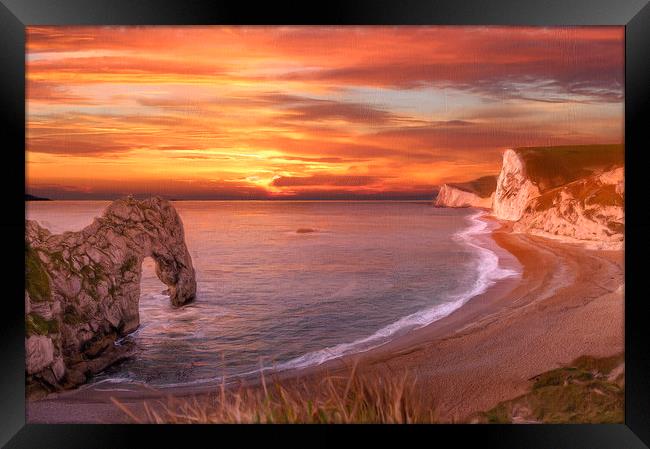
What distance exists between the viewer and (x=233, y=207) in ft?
9.45

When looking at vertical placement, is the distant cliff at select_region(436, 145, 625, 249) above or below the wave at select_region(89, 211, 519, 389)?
above

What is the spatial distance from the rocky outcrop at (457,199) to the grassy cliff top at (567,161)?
0.98 ft

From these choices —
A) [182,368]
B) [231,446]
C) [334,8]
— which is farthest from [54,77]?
[231,446]

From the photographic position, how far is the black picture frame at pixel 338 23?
2.63m

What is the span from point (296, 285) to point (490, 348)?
116 centimetres

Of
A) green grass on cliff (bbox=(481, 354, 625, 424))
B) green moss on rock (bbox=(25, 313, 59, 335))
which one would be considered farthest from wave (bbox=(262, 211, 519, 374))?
green moss on rock (bbox=(25, 313, 59, 335))

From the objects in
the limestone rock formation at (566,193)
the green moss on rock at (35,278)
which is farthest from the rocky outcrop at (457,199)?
the green moss on rock at (35,278)

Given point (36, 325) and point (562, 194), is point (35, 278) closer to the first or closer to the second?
point (36, 325)

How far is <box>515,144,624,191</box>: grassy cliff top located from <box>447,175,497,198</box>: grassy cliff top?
0.21 metres

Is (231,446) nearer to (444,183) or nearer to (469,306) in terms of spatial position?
(469,306)

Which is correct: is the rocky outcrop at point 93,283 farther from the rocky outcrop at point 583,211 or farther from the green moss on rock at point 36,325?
the rocky outcrop at point 583,211

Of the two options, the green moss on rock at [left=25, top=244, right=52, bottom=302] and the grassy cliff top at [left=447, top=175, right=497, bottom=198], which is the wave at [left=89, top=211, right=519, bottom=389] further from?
the green moss on rock at [left=25, top=244, right=52, bottom=302]

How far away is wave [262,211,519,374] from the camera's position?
281cm

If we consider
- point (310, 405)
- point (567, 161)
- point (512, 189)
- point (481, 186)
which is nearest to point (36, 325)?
point (310, 405)
